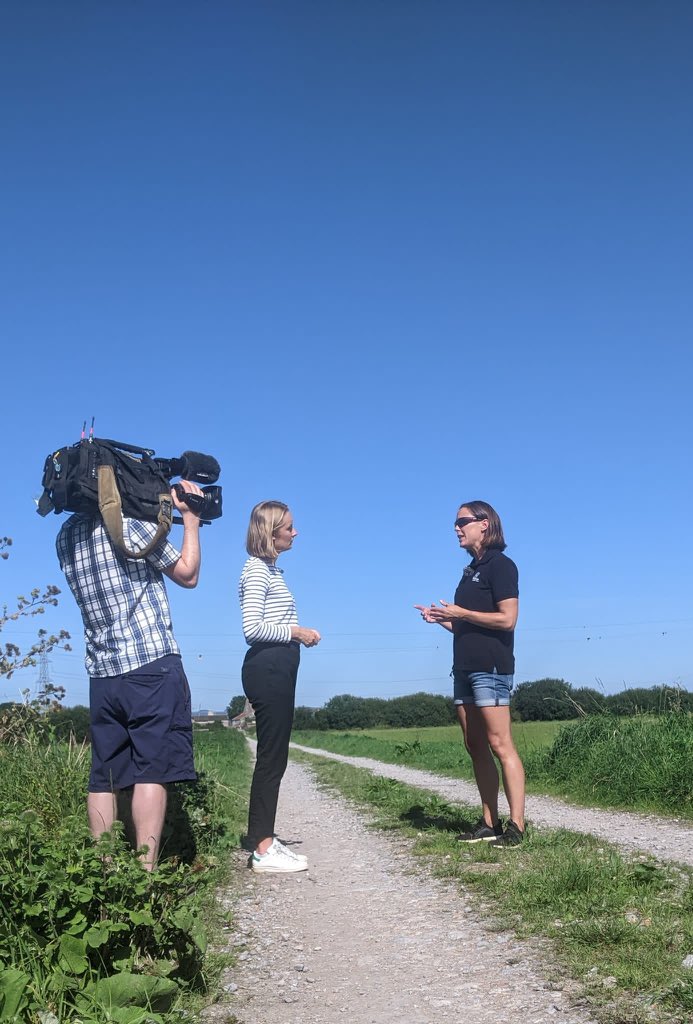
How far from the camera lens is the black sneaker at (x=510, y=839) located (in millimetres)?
5238

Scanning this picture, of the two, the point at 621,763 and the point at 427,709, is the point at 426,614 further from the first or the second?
the point at 427,709

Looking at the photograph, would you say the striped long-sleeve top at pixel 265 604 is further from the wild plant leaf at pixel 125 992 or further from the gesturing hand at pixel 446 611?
the wild plant leaf at pixel 125 992

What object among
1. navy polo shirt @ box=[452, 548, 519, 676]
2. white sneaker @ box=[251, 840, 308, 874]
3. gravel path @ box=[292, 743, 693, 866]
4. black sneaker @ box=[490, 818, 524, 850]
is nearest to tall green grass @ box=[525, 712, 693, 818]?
gravel path @ box=[292, 743, 693, 866]

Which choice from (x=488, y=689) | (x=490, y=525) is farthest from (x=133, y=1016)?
(x=490, y=525)

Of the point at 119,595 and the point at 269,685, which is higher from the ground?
the point at 119,595

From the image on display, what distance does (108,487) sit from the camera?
3990 millimetres

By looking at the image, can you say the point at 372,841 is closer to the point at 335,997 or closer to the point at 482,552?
the point at 482,552

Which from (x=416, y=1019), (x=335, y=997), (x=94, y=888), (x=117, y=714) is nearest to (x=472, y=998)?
(x=416, y=1019)

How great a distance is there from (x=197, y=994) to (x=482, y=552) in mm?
3572

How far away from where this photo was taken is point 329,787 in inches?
449

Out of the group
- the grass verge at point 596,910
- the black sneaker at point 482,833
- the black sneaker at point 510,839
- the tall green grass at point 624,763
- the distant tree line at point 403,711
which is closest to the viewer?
the grass verge at point 596,910

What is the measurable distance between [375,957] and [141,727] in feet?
4.59

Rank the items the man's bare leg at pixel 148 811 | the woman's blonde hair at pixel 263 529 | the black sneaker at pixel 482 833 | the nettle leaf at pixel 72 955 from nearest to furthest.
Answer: the nettle leaf at pixel 72 955 < the man's bare leg at pixel 148 811 < the woman's blonde hair at pixel 263 529 < the black sneaker at pixel 482 833

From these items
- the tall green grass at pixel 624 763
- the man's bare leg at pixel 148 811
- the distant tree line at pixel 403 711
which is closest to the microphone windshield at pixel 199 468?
the man's bare leg at pixel 148 811
